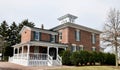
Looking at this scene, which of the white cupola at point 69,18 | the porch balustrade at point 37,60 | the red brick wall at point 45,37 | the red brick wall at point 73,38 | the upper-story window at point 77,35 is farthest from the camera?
the white cupola at point 69,18

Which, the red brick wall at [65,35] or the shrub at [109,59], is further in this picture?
the red brick wall at [65,35]

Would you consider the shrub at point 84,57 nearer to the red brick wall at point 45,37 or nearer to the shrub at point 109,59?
the shrub at point 109,59

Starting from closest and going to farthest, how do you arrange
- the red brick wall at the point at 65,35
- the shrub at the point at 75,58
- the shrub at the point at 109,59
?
1. the shrub at the point at 75,58
2. the shrub at the point at 109,59
3. the red brick wall at the point at 65,35

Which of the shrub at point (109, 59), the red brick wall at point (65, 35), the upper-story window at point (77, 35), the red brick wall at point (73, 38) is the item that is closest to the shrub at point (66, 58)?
the red brick wall at point (73, 38)

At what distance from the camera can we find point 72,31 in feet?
109

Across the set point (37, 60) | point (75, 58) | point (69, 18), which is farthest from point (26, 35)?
point (75, 58)

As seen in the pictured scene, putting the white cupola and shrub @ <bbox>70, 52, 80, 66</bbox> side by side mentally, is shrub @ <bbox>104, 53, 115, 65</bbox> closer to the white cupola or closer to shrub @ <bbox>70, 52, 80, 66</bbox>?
shrub @ <bbox>70, 52, 80, 66</bbox>

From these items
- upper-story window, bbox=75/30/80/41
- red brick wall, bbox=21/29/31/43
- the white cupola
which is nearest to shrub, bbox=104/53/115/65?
upper-story window, bbox=75/30/80/41

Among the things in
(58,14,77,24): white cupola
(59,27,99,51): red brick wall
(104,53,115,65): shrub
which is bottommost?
(104,53,115,65): shrub

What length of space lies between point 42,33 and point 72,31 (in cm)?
587

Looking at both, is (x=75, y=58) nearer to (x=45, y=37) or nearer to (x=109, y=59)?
(x=45, y=37)

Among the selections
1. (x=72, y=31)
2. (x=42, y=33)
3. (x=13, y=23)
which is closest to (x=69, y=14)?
(x=72, y=31)

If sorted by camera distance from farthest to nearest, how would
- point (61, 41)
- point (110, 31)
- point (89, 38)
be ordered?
point (89, 38)
point (61, 41)
point (110, 31)

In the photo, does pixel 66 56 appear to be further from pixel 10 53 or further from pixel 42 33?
pixel 10 53
